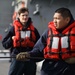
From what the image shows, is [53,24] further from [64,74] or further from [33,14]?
[33,14]

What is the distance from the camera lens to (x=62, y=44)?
165 inches

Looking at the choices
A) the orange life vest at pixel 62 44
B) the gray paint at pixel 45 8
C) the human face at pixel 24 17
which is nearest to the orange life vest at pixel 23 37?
the human face at pixel 24 17

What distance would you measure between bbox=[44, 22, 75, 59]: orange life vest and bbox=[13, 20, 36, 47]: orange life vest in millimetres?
1664

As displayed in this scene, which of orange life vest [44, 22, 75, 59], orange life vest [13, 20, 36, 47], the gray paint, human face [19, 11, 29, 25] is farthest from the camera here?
the gray paint

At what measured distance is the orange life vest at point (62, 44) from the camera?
4.16m

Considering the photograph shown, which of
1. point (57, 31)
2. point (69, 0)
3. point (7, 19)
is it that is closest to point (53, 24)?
point (57, 31)

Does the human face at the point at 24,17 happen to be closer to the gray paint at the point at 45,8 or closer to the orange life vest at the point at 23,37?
the orange life vest at the point at 23,37

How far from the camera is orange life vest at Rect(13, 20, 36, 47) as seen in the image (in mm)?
5902

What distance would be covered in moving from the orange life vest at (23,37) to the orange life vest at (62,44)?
1.66 metres

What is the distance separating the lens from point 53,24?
429 centimetres

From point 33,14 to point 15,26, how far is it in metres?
15.0

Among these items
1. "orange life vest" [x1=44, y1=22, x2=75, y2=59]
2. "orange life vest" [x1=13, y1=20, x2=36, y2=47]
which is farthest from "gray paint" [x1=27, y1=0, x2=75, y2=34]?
"orange life vest" [x1=44, y1=22, x2=75, y2=59]

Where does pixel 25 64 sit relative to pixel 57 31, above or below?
below

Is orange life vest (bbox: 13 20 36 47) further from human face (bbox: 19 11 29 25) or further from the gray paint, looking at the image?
the gray paint
